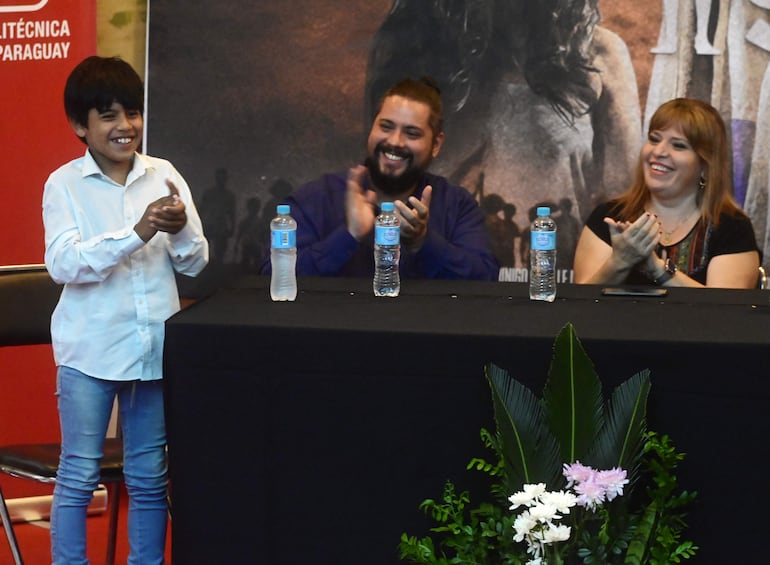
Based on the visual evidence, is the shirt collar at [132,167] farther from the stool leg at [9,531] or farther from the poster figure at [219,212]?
the poster figure at [219,212]

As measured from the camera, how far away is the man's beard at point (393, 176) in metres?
3.55

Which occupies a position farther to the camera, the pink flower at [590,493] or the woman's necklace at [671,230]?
the woman's necklace at [671,230]

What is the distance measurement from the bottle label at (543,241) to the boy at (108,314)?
89 centimetres

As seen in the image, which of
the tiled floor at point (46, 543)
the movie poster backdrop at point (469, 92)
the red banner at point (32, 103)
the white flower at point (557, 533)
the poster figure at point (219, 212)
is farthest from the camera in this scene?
the poster figure at point (219, 212)

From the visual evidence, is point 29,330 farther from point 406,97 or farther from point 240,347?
point 406,97

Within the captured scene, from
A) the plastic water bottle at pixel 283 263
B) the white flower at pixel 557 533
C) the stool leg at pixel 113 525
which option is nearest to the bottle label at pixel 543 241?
the plastic water bottle at pixel 283 263

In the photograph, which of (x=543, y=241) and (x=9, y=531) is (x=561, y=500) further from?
(x=9, y=531)

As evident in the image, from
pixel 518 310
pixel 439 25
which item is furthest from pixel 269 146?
pixel 518 310

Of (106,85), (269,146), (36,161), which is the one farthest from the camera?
(269,146)

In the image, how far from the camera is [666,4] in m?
4.27

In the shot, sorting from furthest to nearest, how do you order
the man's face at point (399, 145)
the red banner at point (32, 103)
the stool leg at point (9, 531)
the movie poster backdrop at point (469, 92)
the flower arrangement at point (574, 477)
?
the movie poster backdrop at point (469, 92) → the red banner at point (32, 103) → the man's face at point (399, 145) → the stool leg at point (9, 531) → the flower arrangement at point (574, 477)

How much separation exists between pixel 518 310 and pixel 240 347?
2.31 ft

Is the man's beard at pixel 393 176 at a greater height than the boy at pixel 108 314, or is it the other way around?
the man's beard at pixel 393 176

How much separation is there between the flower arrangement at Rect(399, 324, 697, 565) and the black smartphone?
0.58m
